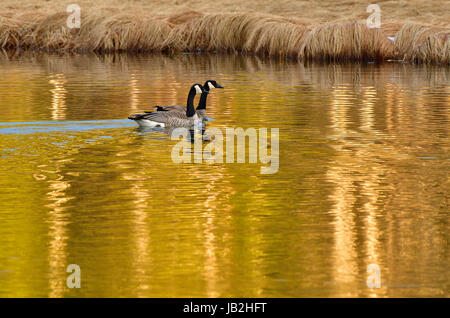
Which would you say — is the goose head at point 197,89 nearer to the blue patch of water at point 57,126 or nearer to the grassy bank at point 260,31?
the blue patch of water at point 57,126

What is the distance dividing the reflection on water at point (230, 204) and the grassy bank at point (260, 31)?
11.7 metres

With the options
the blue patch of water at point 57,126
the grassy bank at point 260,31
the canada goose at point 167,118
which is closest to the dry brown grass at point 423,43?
the grassy bank at point 260,31

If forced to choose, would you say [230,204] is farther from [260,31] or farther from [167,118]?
[260,31]

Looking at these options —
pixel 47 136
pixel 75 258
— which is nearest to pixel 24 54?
pixel 47 136

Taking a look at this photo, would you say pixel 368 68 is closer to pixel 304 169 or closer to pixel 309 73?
pixel 309 73

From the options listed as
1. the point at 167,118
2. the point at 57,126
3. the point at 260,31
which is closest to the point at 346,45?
the point at 260,31

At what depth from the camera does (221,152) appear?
52.1 ft

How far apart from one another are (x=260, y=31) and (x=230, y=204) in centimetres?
2854

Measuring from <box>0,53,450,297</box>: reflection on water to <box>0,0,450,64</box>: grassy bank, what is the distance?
461 inches

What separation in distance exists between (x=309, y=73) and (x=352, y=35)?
5006 millimetres

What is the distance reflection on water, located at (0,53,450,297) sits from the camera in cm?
856

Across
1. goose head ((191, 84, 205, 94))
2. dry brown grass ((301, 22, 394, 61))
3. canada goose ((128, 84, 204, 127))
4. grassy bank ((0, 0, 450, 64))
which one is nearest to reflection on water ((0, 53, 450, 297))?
canada goose ((128, 84, 204, 127))

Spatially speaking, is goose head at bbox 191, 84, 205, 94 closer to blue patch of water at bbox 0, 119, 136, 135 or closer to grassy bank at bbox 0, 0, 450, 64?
blue patch of water at bbox 0, 119, 136, 135

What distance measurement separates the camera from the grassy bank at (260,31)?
3503 centimetres
